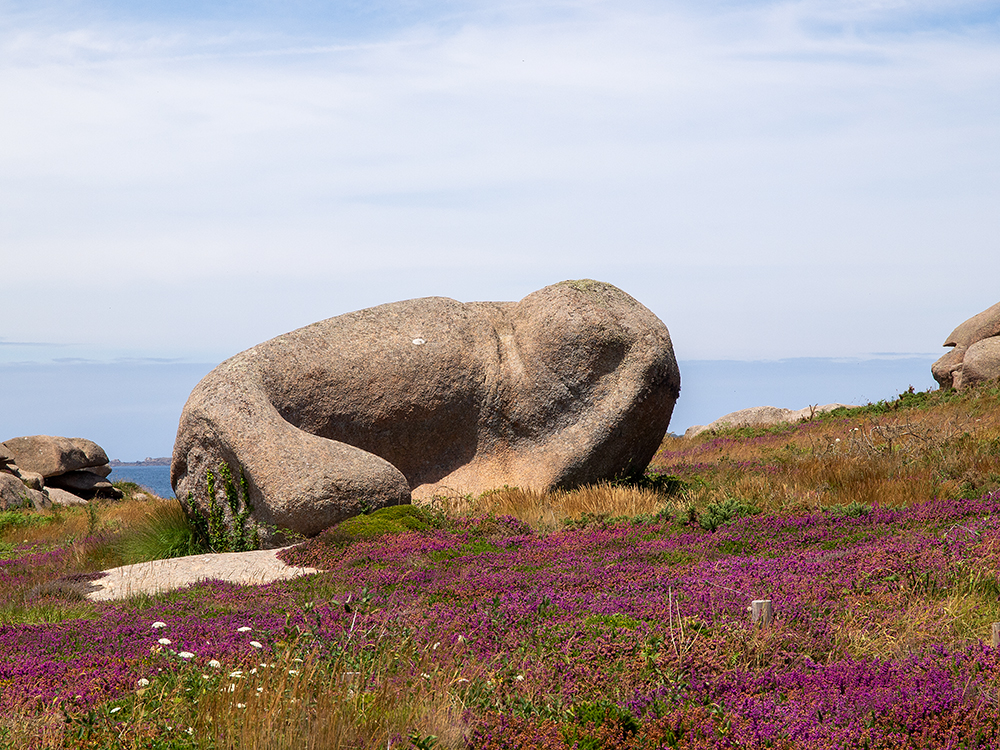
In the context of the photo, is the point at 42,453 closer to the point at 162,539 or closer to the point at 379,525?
the point at 162,539

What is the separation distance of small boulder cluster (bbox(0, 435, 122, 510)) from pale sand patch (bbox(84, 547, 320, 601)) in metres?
17.8

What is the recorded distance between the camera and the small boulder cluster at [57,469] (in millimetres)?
30297

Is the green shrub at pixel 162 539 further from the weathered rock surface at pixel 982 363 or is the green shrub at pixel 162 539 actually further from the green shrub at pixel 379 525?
the weathered rock surface at pixel 982 363

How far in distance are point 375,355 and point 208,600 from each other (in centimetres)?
708

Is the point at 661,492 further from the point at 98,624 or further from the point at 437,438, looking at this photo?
the point at 98,624

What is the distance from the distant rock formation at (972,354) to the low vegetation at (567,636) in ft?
61.6

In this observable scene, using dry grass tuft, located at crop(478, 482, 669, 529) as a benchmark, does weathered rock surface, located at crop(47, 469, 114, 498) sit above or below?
below

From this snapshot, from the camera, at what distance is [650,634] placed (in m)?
6.95

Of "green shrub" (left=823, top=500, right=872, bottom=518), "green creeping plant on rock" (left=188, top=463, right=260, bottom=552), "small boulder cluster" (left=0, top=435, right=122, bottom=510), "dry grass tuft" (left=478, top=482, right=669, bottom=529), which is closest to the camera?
"green shrub" (left=823, top=500, right=872, bottom=518)

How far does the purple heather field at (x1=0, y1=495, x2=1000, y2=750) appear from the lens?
5.66m

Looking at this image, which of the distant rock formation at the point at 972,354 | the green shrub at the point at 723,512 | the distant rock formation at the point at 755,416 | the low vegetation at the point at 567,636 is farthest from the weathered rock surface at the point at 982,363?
the green shrub at the point at 723,512

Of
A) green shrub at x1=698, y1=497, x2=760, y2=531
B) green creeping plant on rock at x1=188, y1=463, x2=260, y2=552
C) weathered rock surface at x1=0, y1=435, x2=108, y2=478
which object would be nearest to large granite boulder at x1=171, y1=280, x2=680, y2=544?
green creeping plant on rock at x1=188, y1=463, x2=260, y2=552

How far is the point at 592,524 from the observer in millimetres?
13992

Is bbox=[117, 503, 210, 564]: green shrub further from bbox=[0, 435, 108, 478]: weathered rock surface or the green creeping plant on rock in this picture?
bbox=[0, 435, 108, 478]: weathered rock surface
